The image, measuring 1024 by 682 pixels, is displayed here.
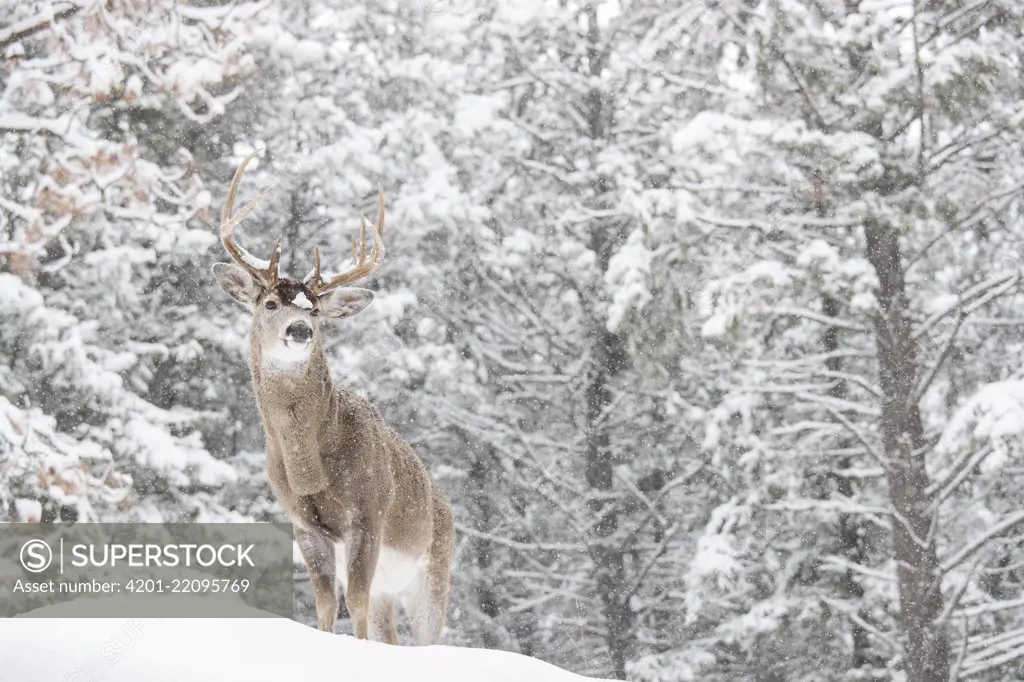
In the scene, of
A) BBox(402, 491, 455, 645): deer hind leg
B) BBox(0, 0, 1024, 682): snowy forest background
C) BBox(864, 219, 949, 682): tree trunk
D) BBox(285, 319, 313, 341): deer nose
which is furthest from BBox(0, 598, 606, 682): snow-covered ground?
BBox(864, 219, 949, 682): tree trunk

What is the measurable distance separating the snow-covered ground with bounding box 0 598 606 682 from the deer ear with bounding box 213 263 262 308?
1.56m

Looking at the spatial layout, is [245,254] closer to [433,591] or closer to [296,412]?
[296,412]

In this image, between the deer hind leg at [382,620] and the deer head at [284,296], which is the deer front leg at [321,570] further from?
the deer hind leg at [382,620]

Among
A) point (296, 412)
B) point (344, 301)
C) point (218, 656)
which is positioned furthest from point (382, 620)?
point (218, 656)

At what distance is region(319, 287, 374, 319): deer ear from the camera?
532cm

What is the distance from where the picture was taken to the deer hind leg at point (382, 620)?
6.26 meters

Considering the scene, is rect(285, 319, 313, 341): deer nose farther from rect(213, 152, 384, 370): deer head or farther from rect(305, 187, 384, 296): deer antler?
rect(305, 187, 384, 296): deer antler

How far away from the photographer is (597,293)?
51.0 feet

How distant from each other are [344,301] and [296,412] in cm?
54

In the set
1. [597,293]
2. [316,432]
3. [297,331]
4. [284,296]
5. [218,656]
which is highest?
[597,293]

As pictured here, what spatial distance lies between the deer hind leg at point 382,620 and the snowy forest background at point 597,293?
4178 mm

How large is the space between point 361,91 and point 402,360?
369cm

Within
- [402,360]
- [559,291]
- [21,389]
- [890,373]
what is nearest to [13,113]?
[21,389]

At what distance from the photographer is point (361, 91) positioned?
1582 cm
